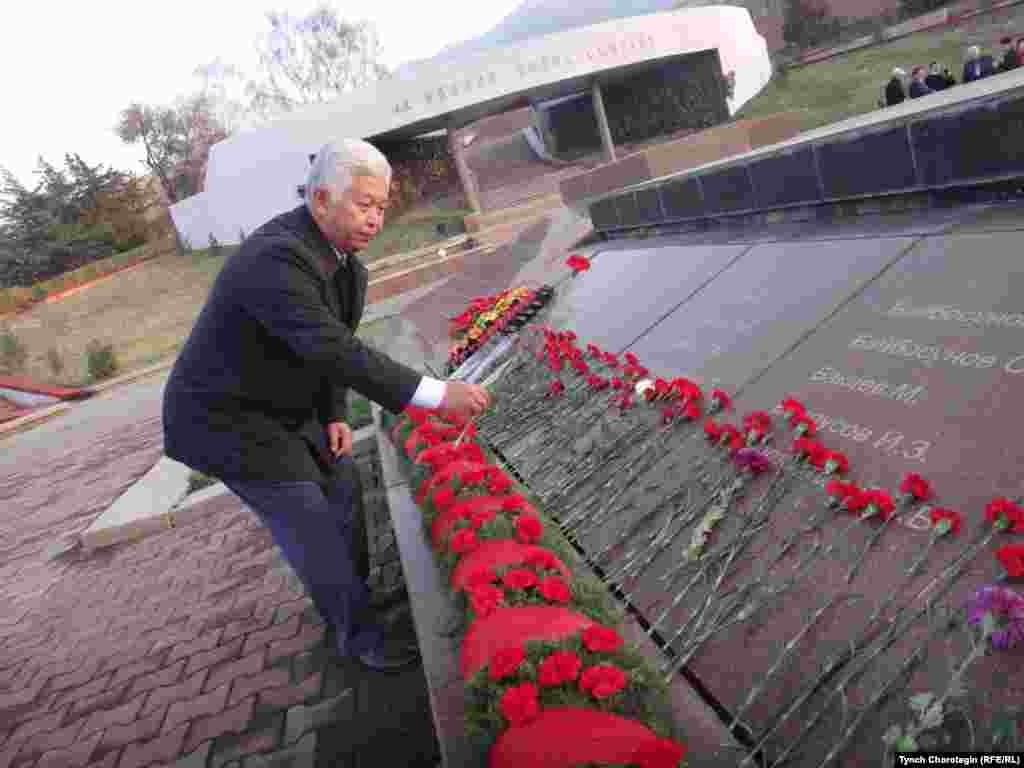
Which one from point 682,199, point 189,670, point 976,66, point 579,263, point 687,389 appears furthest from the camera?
point 976,66

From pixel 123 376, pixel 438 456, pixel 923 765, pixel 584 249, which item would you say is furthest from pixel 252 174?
pixel 923 765

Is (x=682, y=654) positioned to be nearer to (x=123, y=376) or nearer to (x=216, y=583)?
(x=216, y=583)

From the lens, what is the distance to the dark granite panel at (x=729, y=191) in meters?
3.83

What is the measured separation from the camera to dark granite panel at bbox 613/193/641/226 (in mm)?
5141

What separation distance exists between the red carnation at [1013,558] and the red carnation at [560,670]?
0.79 m

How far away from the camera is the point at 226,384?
2211 millimetres

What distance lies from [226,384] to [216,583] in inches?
94.2

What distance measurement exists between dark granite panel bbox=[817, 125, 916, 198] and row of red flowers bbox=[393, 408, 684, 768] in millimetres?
2008

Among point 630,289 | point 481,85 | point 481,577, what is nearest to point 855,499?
point 481,577

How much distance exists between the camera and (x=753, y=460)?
205 cm

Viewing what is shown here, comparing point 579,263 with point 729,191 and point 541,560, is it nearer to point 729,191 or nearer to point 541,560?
point 729,191

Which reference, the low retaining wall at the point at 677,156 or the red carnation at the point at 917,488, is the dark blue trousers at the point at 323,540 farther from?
the low retaining wall at the point at 677,156

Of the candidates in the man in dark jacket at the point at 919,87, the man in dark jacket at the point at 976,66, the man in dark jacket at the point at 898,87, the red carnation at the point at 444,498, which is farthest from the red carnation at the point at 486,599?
the man in dark jacket at the point at 898,87

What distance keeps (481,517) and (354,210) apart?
958mm
